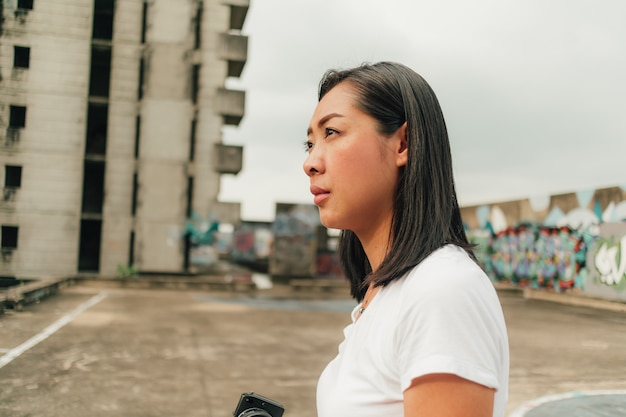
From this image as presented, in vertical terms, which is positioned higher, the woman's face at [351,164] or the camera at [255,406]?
the woman's face at [351,164]

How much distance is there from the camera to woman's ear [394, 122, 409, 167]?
1005 millimetres

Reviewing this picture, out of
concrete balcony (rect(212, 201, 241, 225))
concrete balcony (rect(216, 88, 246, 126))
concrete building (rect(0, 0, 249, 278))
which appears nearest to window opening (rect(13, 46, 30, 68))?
concrete building (rect(0, 0, 249, 278))

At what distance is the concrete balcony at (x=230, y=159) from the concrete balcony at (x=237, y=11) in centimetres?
264

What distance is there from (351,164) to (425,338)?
12.8 inches

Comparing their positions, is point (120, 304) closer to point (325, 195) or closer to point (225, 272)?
point (325, 195)

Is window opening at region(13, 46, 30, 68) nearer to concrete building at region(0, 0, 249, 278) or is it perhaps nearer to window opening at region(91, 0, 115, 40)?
concrete building at region(0, 0, 249, 278)

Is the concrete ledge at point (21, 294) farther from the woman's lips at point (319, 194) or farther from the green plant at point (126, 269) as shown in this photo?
the green plant at point (126, 269)

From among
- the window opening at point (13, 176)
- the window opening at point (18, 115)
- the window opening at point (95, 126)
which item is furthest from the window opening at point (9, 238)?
the window opening at point (95, 126)

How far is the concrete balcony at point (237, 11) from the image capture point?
11.5m

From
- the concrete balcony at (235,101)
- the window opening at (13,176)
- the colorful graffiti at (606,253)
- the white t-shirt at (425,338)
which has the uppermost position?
the concrete balcony at (235,101)

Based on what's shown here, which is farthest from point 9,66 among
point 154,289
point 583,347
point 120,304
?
point 154,289

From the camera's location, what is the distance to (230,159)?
44.2 feet

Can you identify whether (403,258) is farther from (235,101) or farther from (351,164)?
(235,101)

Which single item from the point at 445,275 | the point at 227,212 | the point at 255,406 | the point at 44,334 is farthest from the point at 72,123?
the point at 227,212
